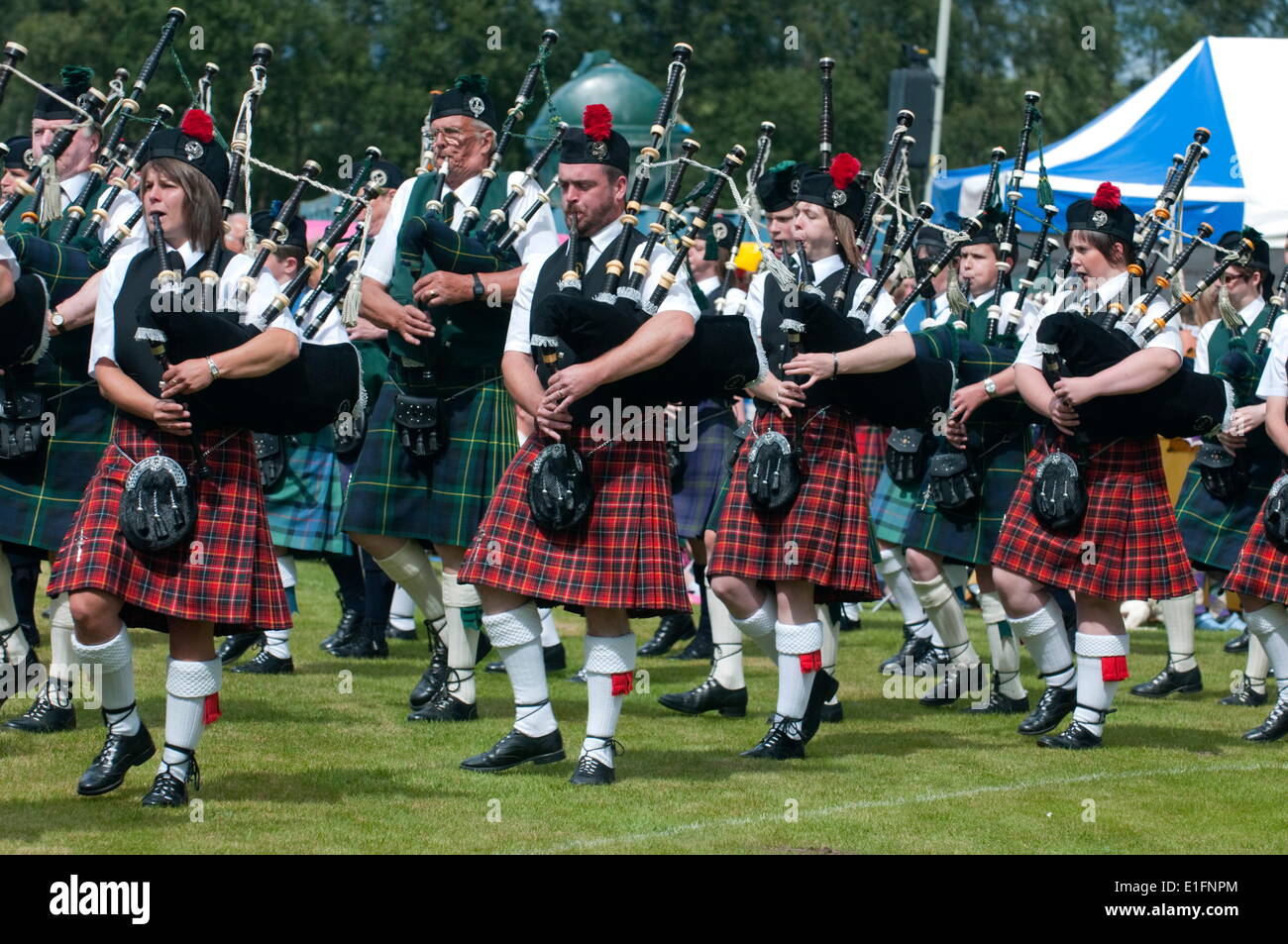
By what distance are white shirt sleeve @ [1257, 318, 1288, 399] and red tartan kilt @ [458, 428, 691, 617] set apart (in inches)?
86.4

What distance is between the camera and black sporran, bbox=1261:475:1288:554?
19.1 ft

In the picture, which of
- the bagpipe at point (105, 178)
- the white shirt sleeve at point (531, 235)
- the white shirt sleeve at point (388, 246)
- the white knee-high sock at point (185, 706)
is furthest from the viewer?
the white shirt sleeve at point (531, 235)

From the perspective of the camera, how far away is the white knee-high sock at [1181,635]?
7188 millimetres

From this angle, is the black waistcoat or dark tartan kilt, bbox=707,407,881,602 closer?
the black waistcoat

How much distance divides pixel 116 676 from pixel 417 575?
1.71m

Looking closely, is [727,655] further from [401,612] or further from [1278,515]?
[401,612]

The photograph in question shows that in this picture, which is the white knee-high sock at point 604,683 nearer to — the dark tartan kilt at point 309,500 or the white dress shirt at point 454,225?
the white dress shirt at point 454,225

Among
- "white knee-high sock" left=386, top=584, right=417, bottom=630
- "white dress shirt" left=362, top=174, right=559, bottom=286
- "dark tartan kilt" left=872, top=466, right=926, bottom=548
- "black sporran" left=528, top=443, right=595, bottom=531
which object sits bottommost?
"white knee-high sock" left=386, top=584, right=417, bottom=630

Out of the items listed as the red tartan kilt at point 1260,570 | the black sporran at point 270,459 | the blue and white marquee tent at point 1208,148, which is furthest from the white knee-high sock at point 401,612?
the blue and white marquee tent at point 1208,148

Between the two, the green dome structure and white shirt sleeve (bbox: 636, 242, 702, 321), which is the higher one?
the green dome structure

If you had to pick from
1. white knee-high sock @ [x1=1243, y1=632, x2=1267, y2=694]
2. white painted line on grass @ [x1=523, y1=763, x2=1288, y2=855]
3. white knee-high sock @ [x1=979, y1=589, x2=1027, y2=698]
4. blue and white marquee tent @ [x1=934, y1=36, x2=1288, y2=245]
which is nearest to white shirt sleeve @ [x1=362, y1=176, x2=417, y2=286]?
white painted line on grass @ [x1=523, y1=763, x2=1288, y2=855]

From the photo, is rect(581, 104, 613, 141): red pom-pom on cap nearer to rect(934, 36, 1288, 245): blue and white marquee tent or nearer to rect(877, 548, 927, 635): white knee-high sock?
rect(877, 548, 927, 635): white knee-high sock

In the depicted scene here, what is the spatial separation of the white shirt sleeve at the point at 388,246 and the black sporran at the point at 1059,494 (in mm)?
2096

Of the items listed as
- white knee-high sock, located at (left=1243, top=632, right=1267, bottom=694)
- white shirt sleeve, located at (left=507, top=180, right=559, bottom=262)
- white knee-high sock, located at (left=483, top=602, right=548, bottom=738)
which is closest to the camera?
white knee-high sock, located at (left=483, top=602, right=548, bottom=738)
